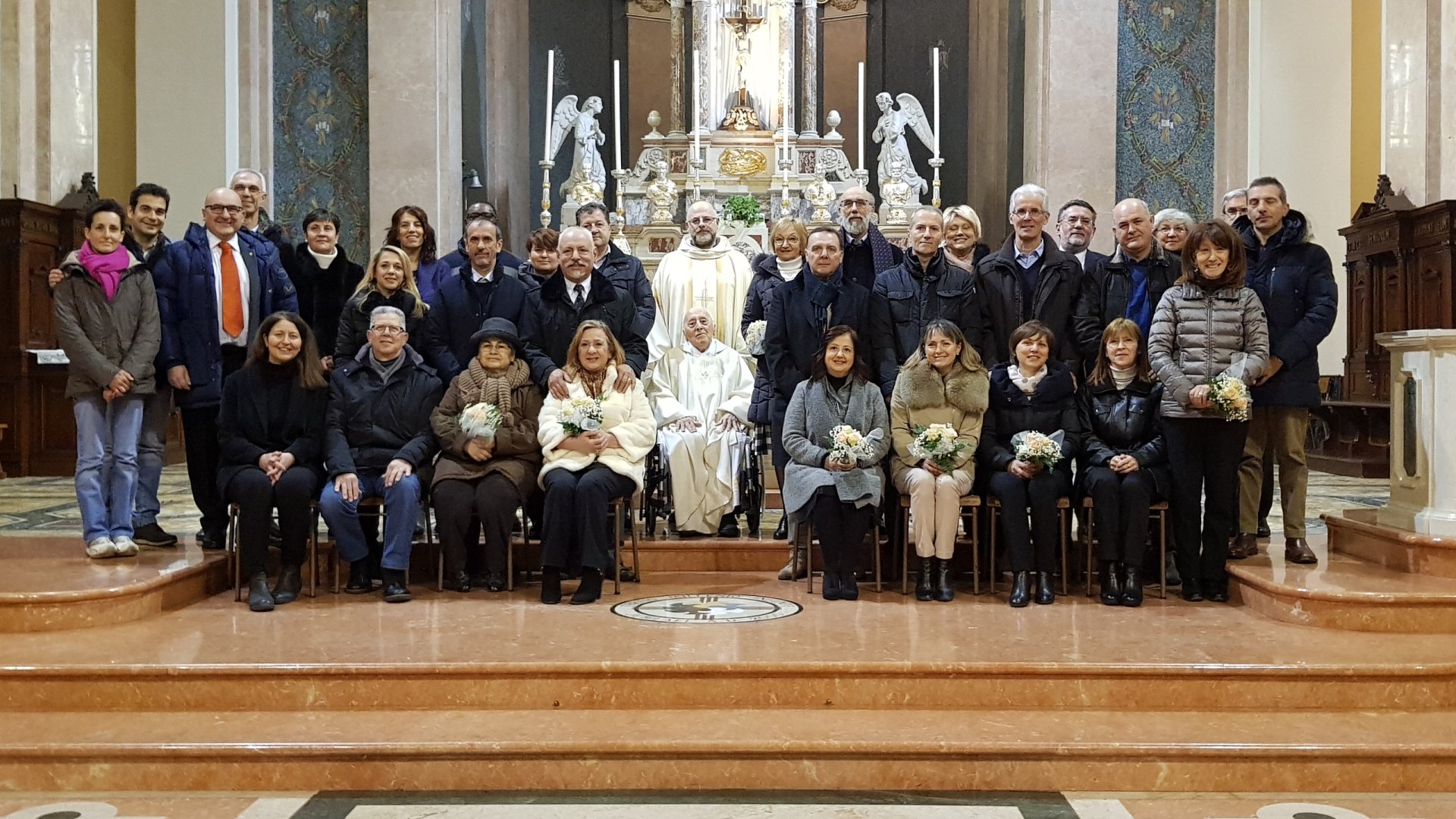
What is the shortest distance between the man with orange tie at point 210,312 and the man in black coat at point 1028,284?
10.8ft

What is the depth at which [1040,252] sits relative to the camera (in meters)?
5.99

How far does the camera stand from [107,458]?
573 centimetres

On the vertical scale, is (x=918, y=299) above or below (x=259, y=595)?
above

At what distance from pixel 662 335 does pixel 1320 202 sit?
27.3 ft

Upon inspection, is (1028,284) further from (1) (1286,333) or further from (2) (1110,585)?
(2) (1110,585)

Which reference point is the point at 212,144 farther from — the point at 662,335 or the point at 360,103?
the point at 662,335

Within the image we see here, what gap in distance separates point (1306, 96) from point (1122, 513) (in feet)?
28.1

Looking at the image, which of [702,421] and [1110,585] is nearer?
[1110,585]

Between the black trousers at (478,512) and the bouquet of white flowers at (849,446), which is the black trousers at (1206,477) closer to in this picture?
the bouquet of white flowers at (849,446)

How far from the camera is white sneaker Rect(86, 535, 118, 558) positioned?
5.76m

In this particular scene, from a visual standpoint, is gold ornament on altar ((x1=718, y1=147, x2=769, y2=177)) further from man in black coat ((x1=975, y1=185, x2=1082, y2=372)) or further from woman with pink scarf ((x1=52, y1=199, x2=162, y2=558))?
woman with pink scarf ((x1=52, y1=199, x2=162, y2=558))

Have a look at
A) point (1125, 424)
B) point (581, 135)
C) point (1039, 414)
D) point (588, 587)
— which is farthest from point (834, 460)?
point (581, 135)

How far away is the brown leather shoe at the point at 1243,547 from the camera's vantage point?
231 inches

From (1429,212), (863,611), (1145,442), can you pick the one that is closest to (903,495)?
(863,611)
